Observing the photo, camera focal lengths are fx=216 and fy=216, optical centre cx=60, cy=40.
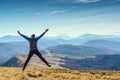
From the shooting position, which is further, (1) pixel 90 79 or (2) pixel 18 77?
(1) pixel 90 79

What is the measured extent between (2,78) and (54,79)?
15.2 ft

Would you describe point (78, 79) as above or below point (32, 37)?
below

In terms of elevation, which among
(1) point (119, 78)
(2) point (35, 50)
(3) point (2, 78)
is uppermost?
(2) point (35, 50)

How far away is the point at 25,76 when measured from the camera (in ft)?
66.5

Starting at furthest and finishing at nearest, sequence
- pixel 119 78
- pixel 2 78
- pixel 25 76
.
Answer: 1. pixel 119 78
2. pixel 25 76
3. pixel 2 78

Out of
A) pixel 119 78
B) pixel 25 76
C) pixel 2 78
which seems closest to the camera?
pixel 2 78

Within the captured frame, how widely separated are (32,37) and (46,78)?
453 centimetres

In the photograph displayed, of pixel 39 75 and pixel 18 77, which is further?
pixel 39 75

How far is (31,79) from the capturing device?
1958cm

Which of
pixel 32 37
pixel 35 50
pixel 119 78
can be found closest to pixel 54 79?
pixel 35 50

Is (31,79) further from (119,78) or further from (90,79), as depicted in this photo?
(119,78)

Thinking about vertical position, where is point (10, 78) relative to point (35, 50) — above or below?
below

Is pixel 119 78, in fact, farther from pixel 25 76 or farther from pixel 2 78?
pixel 2 78

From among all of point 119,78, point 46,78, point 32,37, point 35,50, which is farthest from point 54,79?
point 119,78
